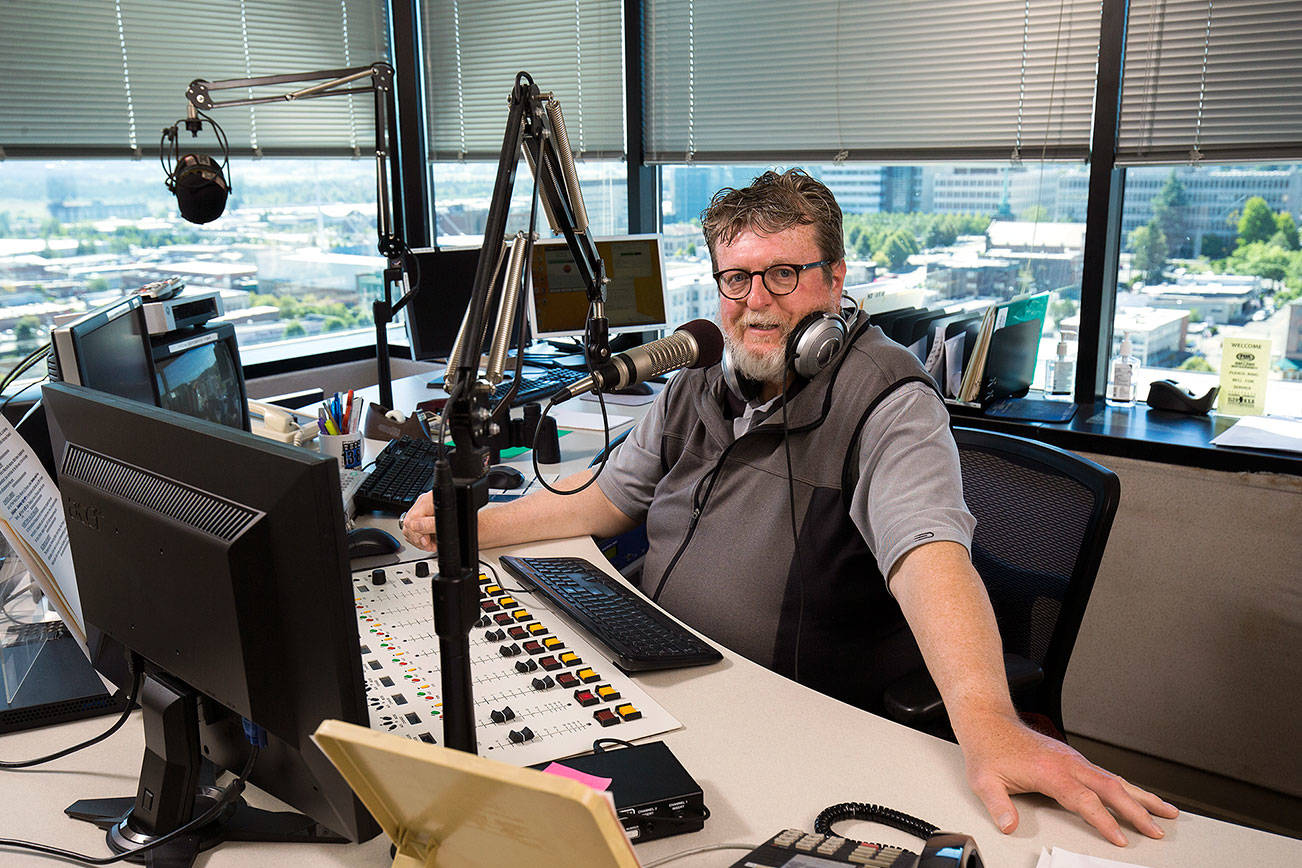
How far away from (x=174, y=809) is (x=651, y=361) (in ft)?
2.18

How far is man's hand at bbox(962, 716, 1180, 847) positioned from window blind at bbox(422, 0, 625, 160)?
9.59 feet

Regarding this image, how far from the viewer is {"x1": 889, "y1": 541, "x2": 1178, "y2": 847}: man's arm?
3.36 feet

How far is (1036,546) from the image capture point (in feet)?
5.29

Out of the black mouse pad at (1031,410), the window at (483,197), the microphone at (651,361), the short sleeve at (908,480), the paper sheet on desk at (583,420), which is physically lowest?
the paper sheet on desk at (583,420)

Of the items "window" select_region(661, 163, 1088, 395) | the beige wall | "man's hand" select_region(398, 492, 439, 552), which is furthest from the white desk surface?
"window" select_region(661, 163, 1088, 395)

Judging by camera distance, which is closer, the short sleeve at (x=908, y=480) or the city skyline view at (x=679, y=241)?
the short sleeve at (x=908, y=480)

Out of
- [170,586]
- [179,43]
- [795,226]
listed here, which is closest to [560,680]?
[170,586]

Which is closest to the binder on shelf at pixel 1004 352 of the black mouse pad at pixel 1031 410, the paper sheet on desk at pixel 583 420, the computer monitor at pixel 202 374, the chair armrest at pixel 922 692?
the black mouse pad at pixel 1031 410

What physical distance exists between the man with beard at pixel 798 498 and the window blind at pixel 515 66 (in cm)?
200

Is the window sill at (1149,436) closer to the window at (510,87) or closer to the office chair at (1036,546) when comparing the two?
the office chair at (1036,546)

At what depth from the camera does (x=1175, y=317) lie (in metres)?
2.75

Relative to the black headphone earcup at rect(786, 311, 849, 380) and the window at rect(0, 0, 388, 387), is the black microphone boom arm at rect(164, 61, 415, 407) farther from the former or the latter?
the black headphone earcup at rect(786, 311, 849, 380)

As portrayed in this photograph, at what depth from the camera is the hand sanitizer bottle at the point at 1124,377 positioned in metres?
2.79

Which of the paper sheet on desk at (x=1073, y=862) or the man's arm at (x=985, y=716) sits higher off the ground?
the man's arm at (x=985, y=716)
